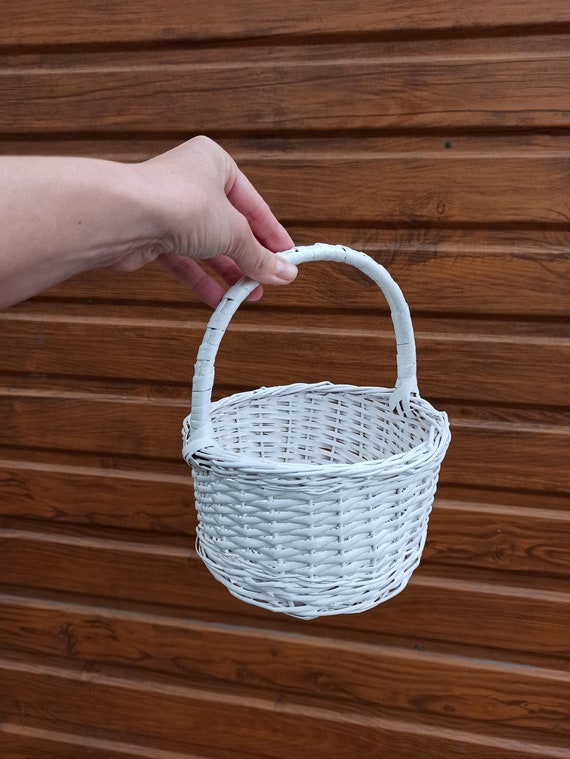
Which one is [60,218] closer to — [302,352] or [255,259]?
[255,259]

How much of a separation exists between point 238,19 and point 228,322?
0.89 meters

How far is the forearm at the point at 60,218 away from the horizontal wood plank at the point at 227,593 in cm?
115

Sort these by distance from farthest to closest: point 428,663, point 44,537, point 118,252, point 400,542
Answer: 1. point 44,537
2. point 428,663
3. point 400,542
4. point 118,252

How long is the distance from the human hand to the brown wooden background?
2.01 feet

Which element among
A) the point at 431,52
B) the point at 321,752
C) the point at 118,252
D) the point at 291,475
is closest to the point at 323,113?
the point at 431,52

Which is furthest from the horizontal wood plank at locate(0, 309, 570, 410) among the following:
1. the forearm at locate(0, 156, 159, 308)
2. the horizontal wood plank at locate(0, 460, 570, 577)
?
the forearm at locate(0, 156, 159, 308)

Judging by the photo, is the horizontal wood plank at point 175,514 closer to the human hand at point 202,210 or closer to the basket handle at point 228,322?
the basket handle at point 228,322

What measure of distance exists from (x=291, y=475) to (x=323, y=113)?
95cm

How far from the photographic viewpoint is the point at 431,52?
147 cm

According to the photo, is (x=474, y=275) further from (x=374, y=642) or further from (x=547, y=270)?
(x=374, y=642)

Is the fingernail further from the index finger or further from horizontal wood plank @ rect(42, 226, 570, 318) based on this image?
horizontal wood plank @ rect(42, 226, 570, 318)

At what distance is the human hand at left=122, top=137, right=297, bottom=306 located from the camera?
2.79 feet

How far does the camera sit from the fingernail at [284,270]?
3.20 feet

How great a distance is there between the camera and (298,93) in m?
1.54
